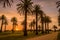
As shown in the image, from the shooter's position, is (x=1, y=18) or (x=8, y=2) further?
(x=1, y=18)

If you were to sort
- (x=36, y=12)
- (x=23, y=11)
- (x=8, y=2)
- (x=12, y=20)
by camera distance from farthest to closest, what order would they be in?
(x=12, y=20) < (x=36, y=12) < (x=23, y=11) < (x=8, y=2)

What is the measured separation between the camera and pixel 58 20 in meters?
87.1

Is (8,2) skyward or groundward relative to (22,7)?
groundward

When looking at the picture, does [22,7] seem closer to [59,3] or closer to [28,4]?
[28,4]

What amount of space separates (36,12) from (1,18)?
4253cm

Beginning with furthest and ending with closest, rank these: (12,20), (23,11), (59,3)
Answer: (12,20) < (23,11) < (59,3)

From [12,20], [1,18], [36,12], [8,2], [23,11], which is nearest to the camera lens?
[8,2]

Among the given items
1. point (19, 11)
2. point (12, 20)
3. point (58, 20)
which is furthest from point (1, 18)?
point (19, 11)

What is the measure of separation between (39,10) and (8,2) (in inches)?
1819

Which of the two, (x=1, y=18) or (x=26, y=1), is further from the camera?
(x=1, y=18)

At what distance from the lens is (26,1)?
51062 millimetres

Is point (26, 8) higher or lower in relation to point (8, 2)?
higher

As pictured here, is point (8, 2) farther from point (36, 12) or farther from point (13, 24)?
point (13, 24)

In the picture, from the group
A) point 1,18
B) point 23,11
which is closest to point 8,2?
point 23,11
